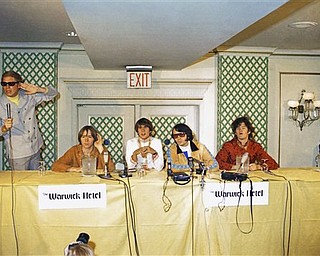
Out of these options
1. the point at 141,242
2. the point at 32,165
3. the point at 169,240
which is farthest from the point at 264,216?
the point at 32,165

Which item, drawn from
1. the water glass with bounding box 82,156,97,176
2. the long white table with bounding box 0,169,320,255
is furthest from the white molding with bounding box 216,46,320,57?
the water glass with bounding box 82,156,97,176

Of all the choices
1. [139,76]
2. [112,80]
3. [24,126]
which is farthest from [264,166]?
[24,126]

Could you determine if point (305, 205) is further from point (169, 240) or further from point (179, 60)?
point (179, 60)

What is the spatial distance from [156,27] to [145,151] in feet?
4.64

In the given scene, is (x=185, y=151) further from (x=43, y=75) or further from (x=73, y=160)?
(x=43, y=75)

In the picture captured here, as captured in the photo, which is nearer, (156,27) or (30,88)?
(156,27)

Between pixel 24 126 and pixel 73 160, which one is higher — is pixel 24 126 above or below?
above

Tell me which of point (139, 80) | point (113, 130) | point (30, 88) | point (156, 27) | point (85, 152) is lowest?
point (85, 152)

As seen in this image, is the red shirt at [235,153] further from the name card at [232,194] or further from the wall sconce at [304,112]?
the wall sconce at [304,112]

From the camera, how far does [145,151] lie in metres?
3.93

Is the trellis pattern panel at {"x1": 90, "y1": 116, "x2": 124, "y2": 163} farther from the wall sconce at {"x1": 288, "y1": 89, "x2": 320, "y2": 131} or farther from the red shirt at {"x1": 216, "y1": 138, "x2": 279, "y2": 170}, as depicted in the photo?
the wall sconce at {"x1": 288, "y1": 89, "x2": 320, "y2": 131}

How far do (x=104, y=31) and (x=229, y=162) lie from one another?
1961mm

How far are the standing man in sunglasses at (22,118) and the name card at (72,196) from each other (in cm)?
143

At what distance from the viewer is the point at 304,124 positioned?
5531 mm
